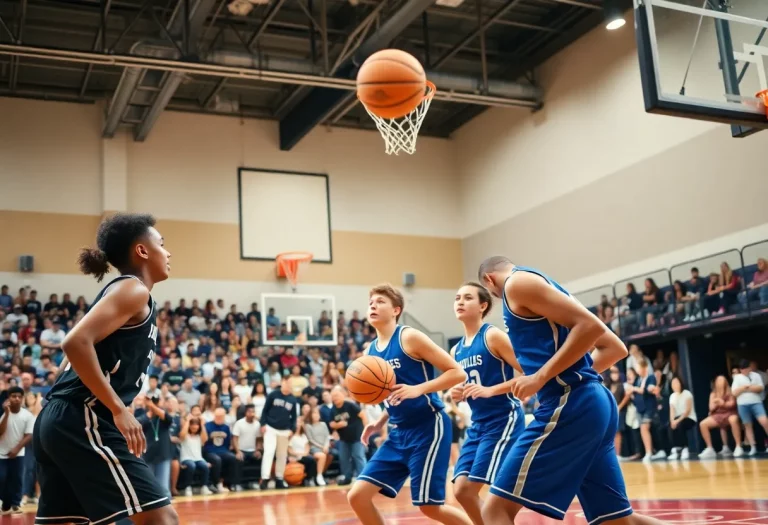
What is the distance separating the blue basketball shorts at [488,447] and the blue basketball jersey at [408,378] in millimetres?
317

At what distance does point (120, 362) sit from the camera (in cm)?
356

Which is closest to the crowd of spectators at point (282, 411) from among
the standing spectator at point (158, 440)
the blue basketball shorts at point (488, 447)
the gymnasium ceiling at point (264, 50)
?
the standing spectator at point (158, 440)

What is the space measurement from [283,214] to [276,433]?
32.8 ft

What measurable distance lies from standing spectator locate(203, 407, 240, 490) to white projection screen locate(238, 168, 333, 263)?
9.08 metres

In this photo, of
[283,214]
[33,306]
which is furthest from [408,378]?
[283,214]

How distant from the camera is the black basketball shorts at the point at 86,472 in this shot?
3.35 meters

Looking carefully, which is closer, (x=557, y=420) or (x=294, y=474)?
(x=557, y=420)

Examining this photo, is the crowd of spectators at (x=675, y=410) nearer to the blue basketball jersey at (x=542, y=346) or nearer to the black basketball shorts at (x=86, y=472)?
the blue basketball jersey at (x=542, y=346)

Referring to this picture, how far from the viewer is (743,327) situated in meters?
15.2

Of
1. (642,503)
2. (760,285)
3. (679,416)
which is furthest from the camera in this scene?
(679,416)

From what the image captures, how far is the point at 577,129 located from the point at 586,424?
1848cm

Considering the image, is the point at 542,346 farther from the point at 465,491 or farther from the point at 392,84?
the point at 392,84

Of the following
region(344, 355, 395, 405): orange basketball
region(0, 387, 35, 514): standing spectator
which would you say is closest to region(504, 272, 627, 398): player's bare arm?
region(344, 355, 395, 405): orange basketball

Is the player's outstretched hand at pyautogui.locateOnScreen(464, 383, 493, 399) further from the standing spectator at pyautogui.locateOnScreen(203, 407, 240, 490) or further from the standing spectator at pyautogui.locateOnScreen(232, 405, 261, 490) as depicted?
the standing spectator at pyautogui.locateOnScreen(232, 405, 261, 490)
